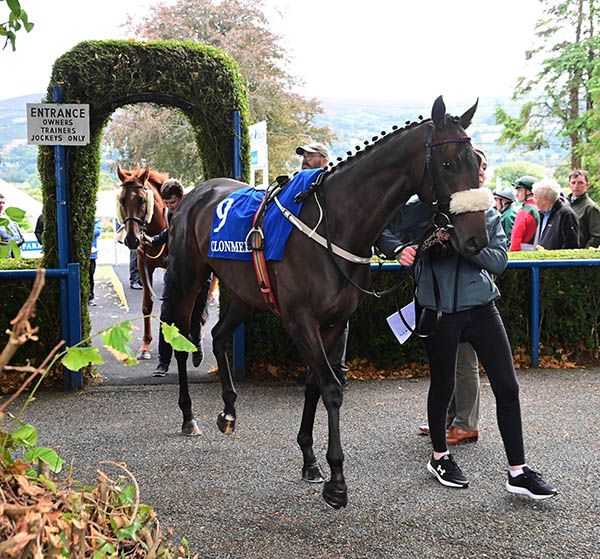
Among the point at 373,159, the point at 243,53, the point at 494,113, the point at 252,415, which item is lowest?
the point at 252,415

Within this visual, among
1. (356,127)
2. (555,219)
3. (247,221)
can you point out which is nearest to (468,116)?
(247,221)

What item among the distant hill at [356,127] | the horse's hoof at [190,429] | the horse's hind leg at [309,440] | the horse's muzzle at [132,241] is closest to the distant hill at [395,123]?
the distant hill at [356,127]

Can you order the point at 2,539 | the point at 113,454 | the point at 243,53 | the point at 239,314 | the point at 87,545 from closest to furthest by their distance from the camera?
the point at 2,539 → the point at 87,545 → the point at 113,454 → the point at 239,314 → the point at 243,53

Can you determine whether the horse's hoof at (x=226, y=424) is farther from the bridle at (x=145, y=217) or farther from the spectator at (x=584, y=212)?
the spectator at (x=584, y=212)

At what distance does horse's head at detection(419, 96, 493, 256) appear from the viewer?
3576mm

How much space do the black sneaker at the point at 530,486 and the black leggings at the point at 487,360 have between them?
0.09m

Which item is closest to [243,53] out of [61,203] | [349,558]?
[61,203]

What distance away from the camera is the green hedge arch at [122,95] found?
6.48 m

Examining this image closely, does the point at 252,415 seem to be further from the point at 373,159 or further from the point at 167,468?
the point at 373,159

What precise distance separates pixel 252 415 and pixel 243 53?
2294cm

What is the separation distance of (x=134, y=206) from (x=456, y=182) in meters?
5.03

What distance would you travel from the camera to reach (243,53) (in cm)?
2666

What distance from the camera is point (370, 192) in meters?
3.97

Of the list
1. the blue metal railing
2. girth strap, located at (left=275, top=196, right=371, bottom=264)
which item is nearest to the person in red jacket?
the blue metal railing
